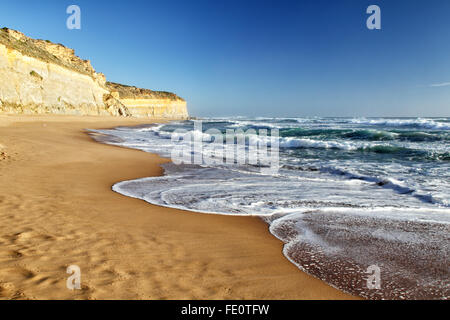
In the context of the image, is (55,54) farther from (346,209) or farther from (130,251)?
(346,209)

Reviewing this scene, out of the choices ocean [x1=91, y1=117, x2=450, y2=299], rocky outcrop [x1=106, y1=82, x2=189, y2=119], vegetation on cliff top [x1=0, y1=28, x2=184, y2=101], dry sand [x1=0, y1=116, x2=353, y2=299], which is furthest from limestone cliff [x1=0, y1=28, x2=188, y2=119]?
dry sand [x1=0, y1=116, x2=353, y2=299]

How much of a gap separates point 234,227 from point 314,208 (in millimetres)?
1656

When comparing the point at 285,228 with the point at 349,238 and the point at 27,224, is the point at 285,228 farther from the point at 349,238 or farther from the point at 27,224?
the point at 27,224

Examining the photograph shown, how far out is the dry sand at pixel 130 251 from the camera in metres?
2.18

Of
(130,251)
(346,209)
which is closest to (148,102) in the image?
(346,209)

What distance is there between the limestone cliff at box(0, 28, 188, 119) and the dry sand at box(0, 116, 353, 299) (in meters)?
30.9

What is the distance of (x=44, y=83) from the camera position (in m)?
33.5

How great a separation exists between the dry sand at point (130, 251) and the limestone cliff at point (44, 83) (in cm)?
3086

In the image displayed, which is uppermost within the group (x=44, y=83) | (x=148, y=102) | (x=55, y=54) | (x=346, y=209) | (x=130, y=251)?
(x=55, y=54)

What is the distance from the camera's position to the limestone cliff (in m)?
28.2

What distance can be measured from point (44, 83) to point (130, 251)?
128 feet

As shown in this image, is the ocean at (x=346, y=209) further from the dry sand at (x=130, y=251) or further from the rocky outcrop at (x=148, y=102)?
the rocky outcrop at (x=148, y=102)

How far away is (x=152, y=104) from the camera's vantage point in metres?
86.2
